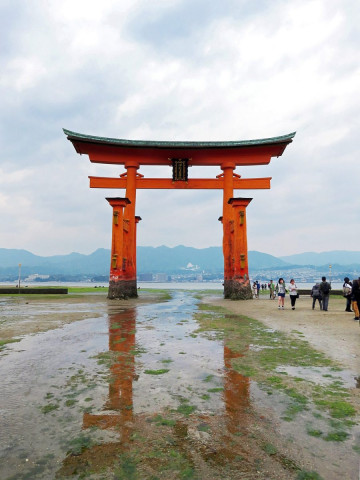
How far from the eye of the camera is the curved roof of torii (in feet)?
64.6

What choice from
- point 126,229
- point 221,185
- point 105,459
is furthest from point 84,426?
point 221,185

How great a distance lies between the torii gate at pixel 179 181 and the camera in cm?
1898

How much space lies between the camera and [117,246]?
18.6 m

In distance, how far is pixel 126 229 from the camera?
19.5 metres

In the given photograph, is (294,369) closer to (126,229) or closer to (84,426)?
(84,426)

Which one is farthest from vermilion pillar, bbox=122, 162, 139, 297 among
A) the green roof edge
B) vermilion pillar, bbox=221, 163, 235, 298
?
vermilion pillar, bbox=221, 163, 235, 298

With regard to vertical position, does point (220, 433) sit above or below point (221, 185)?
below

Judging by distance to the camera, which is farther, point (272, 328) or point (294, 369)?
point (272, 328)

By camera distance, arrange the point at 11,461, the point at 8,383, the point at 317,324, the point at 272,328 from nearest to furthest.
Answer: the point at 11,461 → the point at 8,383 → the point at 272,328 → the point at 317,324

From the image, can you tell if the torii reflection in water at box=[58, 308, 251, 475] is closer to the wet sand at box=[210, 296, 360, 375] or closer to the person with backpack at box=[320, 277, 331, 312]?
the wet sand at box=[210, 296, 360, 375]

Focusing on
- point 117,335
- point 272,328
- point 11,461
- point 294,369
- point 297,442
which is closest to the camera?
point 11,461

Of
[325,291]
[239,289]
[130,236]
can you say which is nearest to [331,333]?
[325,291]

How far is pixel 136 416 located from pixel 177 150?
63.8 ft

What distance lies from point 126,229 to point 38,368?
15.2 metres
